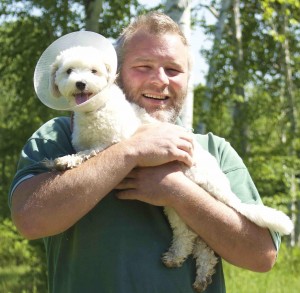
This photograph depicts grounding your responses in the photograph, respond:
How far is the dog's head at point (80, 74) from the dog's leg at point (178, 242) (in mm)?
615

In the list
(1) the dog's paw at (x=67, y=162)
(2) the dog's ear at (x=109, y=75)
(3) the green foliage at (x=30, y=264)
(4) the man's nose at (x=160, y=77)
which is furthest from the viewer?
(3) the green foliage at (x=30, y=264)

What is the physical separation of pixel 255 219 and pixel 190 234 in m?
0.29

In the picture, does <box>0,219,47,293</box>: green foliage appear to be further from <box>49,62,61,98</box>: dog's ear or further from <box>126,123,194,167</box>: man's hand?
<box>126,123,194,167</box>: man's hand

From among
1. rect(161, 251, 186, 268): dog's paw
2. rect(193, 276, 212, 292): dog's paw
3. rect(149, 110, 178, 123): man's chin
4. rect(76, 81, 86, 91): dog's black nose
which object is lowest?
rect(193, 276, 212, 292): dog's paw

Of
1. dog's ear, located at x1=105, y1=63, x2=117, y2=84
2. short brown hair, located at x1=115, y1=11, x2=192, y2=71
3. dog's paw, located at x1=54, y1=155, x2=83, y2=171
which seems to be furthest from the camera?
short brown hair, located at x1=115, y1=11, x2=192, y2=71

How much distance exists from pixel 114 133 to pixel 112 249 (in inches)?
22.1

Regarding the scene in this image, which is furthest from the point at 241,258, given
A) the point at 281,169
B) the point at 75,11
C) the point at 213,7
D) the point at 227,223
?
the point at 213,7

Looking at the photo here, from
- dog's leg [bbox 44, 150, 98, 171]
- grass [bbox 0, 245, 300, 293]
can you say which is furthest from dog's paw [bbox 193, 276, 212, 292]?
grass [bbox 0, 245, 300, 293]

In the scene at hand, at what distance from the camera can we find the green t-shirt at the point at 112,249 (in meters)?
2.76

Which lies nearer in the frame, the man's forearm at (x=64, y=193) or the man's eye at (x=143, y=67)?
the man's forearm at (x=64, y=193)

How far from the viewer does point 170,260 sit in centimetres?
280

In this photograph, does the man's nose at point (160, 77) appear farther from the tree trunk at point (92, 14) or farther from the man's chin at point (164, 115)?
the tree trunk at point (92, 14)

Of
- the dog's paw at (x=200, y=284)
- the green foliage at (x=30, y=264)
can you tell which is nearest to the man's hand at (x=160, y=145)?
the dog's paw at (x=200, y=284)

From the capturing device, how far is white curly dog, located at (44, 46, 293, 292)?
116 inches
